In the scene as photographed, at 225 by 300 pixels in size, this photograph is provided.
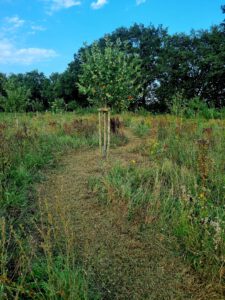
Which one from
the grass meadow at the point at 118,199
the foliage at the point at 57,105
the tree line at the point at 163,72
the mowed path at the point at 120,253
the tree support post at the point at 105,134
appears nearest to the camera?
the grass meadow at the point at 118,199

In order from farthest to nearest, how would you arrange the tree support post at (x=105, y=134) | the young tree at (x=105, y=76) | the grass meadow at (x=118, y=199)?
the young tree at (x=105, y=76), the tree support post at (x=105, y=134), the grass meadow at (x=118, y=199)

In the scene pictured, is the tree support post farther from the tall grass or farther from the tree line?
the tree line

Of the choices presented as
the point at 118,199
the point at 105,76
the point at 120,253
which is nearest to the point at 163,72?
the point at 105,76

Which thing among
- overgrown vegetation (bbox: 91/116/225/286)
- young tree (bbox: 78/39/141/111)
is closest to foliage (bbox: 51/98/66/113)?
young tree (bbox: 78/39/141/111)

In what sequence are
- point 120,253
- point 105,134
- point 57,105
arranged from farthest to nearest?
point 57,105 < point 105,134 < point 120,253

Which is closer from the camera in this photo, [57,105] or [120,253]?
[120,253]

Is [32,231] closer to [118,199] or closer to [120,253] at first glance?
[120,253]

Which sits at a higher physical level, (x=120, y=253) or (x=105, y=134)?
(x=105, y=134)

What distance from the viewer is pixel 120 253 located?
2.92 metres

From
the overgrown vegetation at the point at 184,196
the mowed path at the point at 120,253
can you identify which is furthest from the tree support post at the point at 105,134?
the mowed path at the point at 120,253

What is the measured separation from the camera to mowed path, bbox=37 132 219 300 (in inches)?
97.6

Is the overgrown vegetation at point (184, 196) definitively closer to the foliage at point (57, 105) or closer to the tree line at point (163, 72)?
the foliage at point (57, 105)

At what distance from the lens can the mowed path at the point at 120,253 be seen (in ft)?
8.13

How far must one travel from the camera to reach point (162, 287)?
251 centimetres
